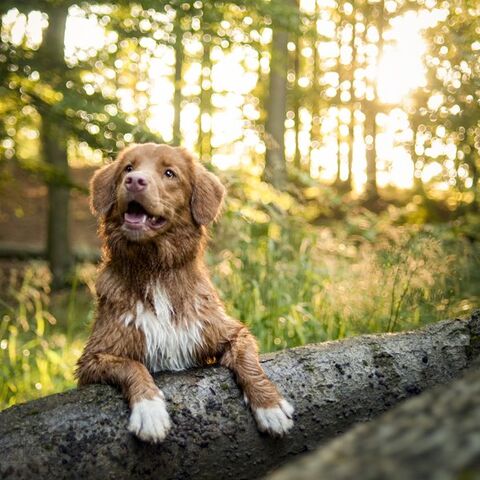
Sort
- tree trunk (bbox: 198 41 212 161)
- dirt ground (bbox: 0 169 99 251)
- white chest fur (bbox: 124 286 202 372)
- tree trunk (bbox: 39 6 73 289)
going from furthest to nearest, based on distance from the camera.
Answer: dirt ground (bbox: 0 169 99 251) < tree trunk (bbox: 39 6 73 289) < tree trunk (bbox: 198 41 212 161) < white chest fur (bbox: 124 286 202 372)

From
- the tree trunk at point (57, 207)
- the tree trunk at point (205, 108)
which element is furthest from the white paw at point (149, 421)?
the tree trunk at point (57, 207)

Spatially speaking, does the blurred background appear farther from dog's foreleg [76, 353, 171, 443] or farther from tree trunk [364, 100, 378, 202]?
tree trunk [364, 100, 378, 202]

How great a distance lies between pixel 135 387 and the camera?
2.85 m

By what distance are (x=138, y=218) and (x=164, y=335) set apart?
2.13 feet

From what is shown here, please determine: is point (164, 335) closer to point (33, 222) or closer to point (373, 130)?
point (33, 222)

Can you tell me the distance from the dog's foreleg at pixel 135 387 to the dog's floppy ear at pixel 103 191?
2.91 ft

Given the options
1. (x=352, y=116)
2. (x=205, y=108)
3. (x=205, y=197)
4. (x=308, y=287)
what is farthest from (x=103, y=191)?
(x=352, y=116)

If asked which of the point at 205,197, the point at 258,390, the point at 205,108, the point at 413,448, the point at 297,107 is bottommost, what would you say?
the point at 258,390

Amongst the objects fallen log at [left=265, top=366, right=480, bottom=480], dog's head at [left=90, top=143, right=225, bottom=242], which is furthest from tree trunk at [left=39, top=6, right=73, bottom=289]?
fallen log at [left=265, top=366, right=480, bottom=480]

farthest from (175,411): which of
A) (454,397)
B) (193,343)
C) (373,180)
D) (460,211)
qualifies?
(373,180)

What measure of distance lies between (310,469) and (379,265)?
4.13 meters

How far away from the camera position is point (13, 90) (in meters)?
8.38

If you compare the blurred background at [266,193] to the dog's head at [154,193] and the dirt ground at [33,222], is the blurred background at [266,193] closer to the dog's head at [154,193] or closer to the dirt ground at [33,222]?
the dog's head at [154,193]

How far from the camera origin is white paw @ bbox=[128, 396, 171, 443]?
2.64m
